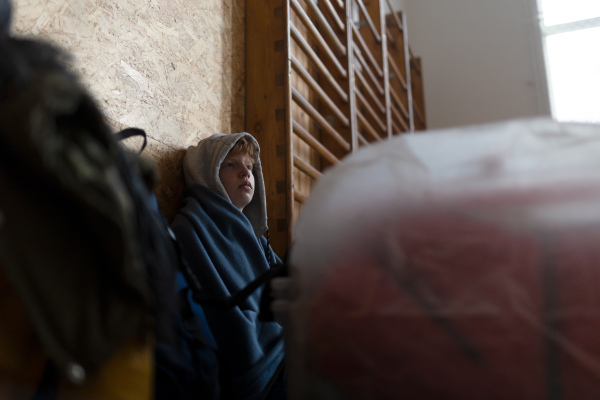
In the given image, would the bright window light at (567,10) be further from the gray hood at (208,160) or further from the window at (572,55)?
the gray hood at (208,160)

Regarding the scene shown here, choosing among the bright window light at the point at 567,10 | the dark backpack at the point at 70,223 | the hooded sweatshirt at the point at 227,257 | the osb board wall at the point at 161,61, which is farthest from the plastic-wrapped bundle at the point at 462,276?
the bright window light at the point at 567,10

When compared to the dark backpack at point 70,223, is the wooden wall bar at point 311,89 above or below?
above

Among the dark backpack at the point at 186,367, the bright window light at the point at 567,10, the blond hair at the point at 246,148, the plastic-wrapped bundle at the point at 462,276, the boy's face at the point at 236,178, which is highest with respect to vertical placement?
the bright window light at the point at 567,10

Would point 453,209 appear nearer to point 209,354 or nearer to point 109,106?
point 209,354

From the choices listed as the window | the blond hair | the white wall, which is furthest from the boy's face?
the window

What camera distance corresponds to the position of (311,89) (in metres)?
1.64

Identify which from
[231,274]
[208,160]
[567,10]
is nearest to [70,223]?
[231,274]

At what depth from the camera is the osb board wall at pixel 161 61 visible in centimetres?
90

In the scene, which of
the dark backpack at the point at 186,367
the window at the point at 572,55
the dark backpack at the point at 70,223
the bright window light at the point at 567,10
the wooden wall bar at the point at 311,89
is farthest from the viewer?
the bright window light at the point at 567,10

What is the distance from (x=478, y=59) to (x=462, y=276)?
3.03m

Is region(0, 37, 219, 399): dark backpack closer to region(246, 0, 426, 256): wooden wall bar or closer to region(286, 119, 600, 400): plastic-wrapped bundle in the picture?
region(286, 119, 600, 400): plastic-wrapped bundle

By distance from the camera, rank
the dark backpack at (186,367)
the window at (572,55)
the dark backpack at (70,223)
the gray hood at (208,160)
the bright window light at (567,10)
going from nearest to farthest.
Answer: the dark backpack at (70,223) → the dark backpack at (186,367) → the gray hood at (208,160) → the window at (572,55) → the bright window light at (567,10)

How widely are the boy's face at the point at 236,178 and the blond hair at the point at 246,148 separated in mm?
12

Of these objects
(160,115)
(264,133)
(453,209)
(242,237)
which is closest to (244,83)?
(264,133)
